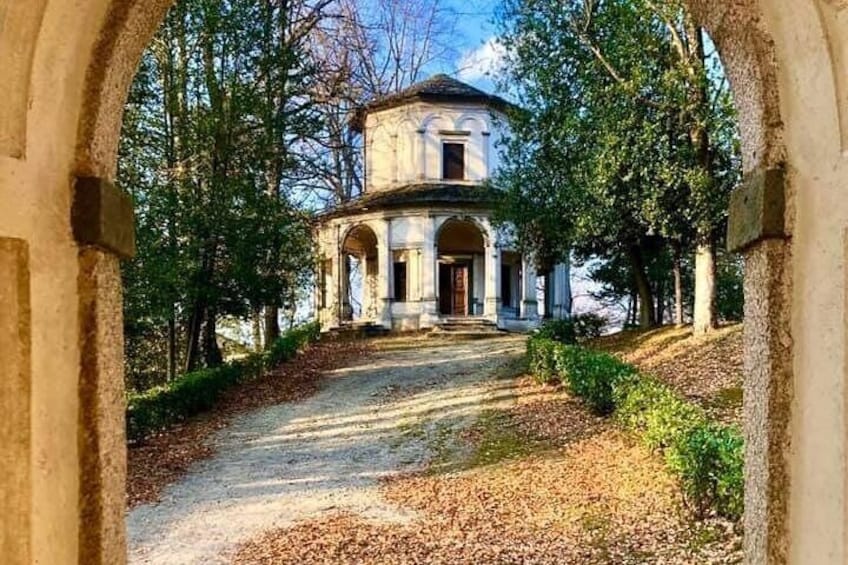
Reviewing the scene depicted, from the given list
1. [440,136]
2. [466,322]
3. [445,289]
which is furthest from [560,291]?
[440,136]

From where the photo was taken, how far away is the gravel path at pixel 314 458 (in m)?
8.01

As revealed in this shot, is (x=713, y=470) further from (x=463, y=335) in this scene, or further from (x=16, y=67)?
(x=463, y=335)

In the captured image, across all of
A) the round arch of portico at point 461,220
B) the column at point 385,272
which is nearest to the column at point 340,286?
the column at point 385,272

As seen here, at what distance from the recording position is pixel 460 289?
30469mm

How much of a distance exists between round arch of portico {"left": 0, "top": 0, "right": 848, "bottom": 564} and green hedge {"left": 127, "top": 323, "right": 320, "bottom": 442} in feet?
33.1

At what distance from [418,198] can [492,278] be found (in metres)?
4.12

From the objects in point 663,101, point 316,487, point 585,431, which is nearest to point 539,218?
point 663,101

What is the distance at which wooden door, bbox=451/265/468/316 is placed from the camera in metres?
30.1

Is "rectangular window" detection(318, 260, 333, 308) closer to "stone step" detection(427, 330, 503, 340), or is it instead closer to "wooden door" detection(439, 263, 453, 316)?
"wooden door" detection(439, 263, 453, 316)

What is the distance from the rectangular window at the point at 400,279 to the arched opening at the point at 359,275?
84 centimetres

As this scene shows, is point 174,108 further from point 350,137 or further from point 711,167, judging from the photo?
point 350,137

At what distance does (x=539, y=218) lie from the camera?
19719 millimetres

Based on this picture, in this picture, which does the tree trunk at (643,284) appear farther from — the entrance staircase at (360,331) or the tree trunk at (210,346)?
the tree trunk at (210,346)

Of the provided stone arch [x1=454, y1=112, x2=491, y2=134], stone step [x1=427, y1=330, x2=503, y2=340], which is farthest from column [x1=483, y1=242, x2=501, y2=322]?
stone arch [x1=454, y1=112, x2=491, y2=134]
